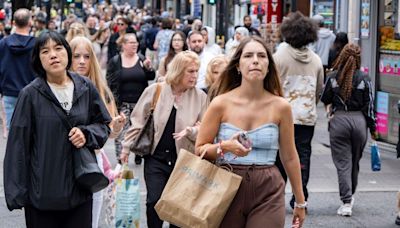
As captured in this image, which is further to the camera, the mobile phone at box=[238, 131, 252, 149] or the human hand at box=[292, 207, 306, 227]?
the human hand at box=[292, 207, 306, 227]

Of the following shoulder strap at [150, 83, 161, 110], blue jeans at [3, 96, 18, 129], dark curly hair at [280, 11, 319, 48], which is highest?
dark curly hair at [280, 11, 319, 48]

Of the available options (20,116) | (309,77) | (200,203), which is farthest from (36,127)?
(309,77)

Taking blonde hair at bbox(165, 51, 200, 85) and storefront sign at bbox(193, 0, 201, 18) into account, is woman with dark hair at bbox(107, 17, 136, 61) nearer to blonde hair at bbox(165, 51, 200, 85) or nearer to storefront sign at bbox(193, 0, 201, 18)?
blonde hair at bbox(165, 51, 200, 85)

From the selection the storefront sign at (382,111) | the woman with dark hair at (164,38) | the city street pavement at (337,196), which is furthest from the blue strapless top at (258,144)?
the woman with dark hair at (164,38)

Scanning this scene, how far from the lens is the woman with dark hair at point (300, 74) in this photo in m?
8.89

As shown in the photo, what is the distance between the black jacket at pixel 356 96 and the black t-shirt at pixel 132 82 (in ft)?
8.65

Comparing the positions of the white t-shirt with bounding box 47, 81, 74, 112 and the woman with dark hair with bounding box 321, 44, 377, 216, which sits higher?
the white t-shirt with bounding box 47, 81, 74, 112

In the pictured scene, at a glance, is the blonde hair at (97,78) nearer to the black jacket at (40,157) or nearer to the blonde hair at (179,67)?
the blonde hair at (179,67)

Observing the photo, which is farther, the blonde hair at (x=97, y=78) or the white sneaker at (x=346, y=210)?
the white sneaker at (x=346, y=210)

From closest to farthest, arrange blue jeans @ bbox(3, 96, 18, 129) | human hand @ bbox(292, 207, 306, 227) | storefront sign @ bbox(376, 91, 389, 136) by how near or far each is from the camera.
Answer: human hand @ bbox(292, 207, 306, 227), blue jeans @ bbox(3, 96, 18, 129), storefront sign @ bbox(376, 91, 389, 136)

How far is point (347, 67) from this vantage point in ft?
29.8

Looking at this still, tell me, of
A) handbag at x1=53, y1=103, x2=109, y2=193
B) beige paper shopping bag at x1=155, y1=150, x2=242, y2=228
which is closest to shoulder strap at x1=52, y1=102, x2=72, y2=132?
handbag at x1=53, y1=103, x2=109, y2=193

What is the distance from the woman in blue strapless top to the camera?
202 inches

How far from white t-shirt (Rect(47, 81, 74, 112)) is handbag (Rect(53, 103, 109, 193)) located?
3.0 inches
